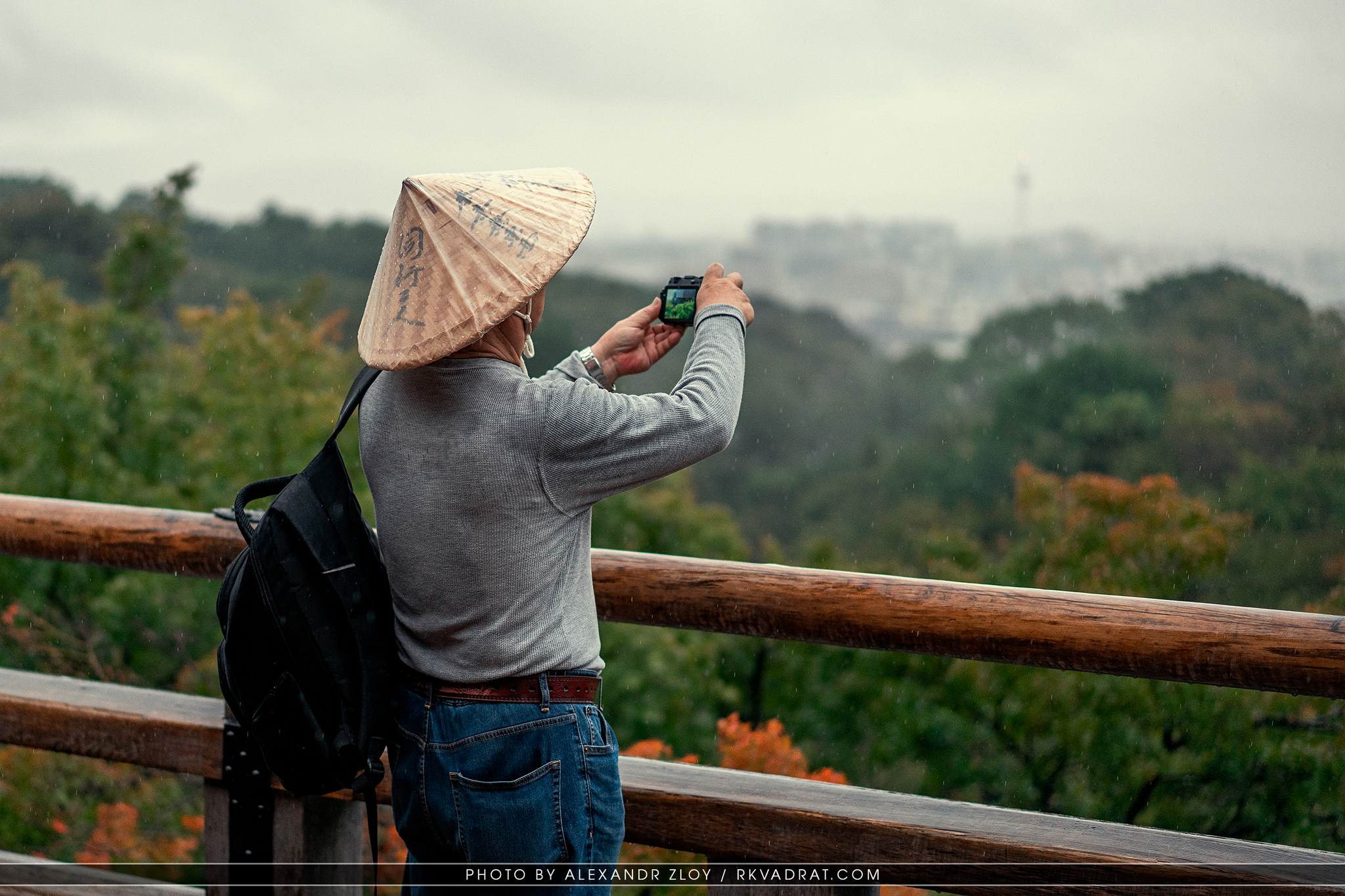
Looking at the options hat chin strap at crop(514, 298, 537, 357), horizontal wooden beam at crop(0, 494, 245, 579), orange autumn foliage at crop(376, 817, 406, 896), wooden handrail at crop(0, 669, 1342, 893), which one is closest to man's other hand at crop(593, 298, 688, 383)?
hat chin strap at crop(514, 298, 537, 357)

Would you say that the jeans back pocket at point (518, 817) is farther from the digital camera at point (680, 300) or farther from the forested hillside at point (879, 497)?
the forested hillside at point (879, 497)

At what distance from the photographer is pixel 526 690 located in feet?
4.58

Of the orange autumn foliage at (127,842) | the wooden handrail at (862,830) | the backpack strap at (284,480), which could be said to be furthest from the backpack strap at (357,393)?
the orange autumn foliage at (127,842)

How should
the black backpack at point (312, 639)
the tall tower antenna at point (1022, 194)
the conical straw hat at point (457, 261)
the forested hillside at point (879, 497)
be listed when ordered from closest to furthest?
the conical straw hat at point (457, 261)
the black backpack at point (312, 639)
the forested hillside at point (879, 497)
the tall tower antenna at point (1022, 194)

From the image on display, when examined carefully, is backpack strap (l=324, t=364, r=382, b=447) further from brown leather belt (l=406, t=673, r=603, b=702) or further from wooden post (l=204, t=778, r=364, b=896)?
wooden post (l=204, t=778, r=364, b=896)

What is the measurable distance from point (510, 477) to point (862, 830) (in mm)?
802

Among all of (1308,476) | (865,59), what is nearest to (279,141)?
(865,59)

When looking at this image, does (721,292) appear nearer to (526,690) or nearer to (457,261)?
(457,261)

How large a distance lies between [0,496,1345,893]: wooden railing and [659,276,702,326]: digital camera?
0.46 m

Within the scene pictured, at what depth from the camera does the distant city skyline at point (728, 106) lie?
24250mm

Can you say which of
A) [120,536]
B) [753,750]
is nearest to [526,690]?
[120,536]

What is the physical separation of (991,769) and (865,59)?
36.9 meters

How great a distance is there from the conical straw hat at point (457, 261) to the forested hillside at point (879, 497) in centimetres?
287

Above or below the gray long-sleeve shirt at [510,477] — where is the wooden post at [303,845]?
below
